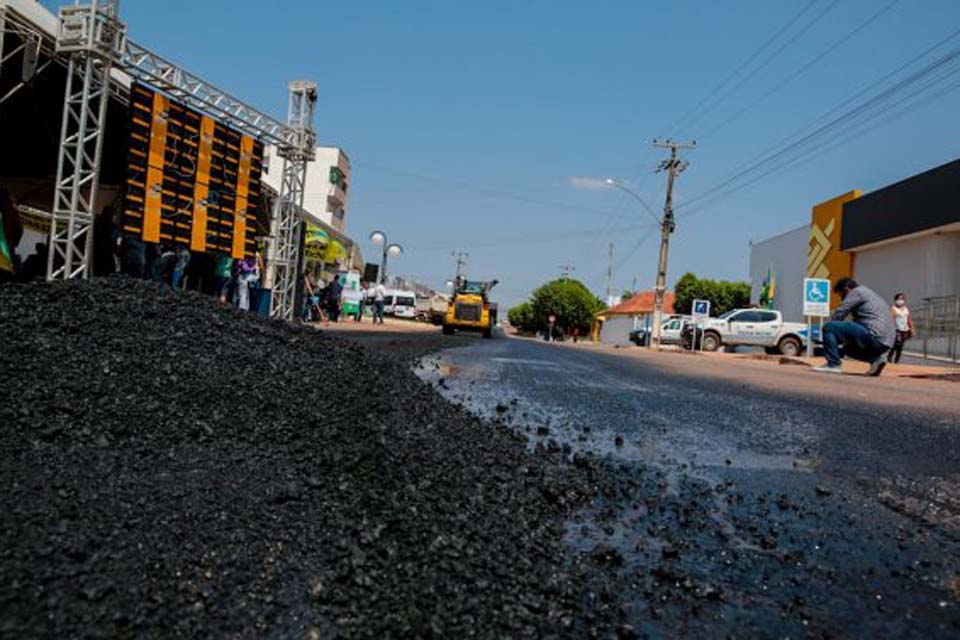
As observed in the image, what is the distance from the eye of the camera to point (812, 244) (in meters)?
36.9

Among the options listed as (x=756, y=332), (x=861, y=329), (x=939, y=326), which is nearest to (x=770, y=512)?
(x=861, y=329)

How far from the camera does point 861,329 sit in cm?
1053

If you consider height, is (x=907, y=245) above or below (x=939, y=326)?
above

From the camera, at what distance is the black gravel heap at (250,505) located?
1562 millimetres

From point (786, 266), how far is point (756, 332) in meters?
16.2

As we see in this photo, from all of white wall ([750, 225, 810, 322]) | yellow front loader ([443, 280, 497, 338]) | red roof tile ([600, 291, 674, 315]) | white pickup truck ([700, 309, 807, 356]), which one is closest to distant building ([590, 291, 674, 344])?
red roof tile ([600, 291, 674, 315])

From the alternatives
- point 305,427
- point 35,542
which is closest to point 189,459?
point 305,427

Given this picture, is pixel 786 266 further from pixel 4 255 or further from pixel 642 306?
pixel 4 255

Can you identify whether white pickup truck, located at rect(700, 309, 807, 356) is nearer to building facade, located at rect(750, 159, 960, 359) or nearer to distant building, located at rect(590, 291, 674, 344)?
building facade, located at rect(750, 159, 960, 359)

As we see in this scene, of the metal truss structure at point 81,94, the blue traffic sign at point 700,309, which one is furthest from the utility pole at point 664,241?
the metal truss structure at point 81,94

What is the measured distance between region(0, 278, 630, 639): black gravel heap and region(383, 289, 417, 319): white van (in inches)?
1898

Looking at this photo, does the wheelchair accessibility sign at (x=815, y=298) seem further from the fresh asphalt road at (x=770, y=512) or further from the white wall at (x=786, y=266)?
the white wall at (x=786, y=266)

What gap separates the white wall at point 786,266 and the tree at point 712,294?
1140 centimetres

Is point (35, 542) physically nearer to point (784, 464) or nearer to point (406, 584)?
point (406, 584)
